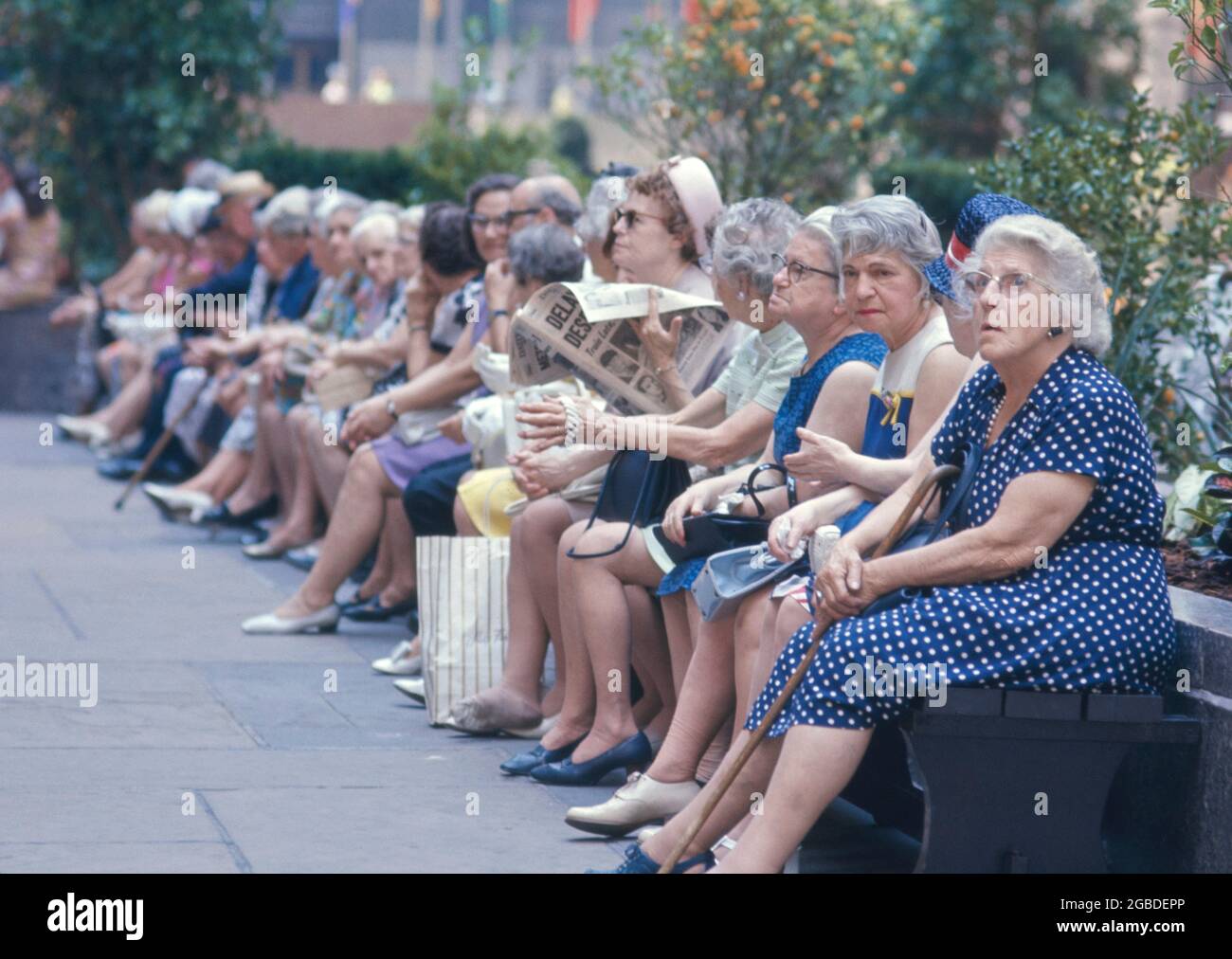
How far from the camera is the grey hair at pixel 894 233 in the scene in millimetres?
4840

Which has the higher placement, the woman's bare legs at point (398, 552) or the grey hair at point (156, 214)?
the grey hair at point (156, 214)

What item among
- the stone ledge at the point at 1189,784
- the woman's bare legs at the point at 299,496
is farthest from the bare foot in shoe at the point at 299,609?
the stone ledge at the point at 1189,784

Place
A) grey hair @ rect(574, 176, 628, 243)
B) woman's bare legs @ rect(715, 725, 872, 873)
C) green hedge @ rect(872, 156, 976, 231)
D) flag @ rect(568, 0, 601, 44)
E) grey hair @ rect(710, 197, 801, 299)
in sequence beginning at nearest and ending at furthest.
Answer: woman's bare legs @ rect(715, 725, 872, 873) < grey hair @ rect(710, 197, 801, 299) < grey hair @ rect(574, 176, 628, 243) < green hedge @ rect(872, 156, 976, 231) < flag @ rect(568, 0, 601, 44)

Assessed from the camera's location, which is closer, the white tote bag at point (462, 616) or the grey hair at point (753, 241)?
the grey hair at point (753, 241)

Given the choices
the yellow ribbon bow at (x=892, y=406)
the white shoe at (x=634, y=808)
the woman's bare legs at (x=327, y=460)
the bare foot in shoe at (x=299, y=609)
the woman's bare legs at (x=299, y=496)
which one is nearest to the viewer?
the yellow ribbon bow at (x=892, y=406)

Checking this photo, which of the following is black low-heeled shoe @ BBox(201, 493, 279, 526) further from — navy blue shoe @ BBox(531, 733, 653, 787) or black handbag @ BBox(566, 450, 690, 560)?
navy blue shoe @ BBox(531, 733, 653, 787)

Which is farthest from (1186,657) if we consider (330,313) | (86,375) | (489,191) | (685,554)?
(86,375)

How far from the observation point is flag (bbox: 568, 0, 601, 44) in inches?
1518

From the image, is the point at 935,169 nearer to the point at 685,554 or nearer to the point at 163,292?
the point at 163,292

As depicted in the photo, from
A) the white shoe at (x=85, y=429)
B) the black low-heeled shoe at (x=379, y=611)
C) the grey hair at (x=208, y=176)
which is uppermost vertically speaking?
the grey hair at (x=208, y=176)

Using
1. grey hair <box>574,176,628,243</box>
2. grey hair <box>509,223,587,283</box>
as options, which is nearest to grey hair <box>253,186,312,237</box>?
grey hair <box>509,223,587,283</box>

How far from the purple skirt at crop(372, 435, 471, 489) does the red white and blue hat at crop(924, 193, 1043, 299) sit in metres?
3.16

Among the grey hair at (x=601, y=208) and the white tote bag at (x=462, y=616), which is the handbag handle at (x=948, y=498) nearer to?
the white tote bag at (x=462, y=616)

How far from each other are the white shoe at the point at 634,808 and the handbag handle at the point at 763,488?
73 centimetres
